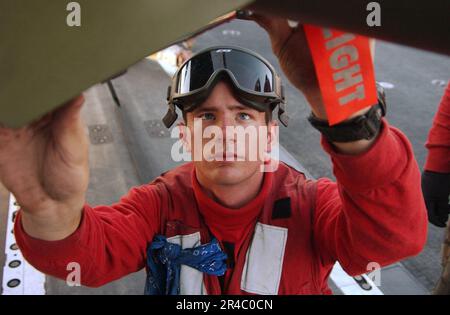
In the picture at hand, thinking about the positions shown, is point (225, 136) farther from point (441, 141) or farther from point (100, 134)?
point (100, 134)

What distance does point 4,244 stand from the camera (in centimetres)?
278

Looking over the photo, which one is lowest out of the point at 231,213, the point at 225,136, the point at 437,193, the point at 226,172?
the point at 437,193

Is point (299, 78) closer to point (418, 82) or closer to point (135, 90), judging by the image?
point (135, 90)

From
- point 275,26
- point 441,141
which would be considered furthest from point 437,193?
point 275,26

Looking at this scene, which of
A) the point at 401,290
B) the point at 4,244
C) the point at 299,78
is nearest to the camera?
the point at 299,78

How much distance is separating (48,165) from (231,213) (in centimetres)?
56

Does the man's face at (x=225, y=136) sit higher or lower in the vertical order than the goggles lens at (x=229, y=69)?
lower

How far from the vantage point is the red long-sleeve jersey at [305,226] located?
85 cm

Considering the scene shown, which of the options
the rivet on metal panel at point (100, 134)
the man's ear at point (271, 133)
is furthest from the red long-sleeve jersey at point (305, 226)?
the rivet on metal panel at point (100, 134)

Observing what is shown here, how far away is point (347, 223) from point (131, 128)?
11.1 ft

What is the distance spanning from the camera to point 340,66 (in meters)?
0.65

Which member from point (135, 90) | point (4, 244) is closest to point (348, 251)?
point (4, 244)

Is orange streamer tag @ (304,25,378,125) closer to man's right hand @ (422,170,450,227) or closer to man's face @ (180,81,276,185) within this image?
man's face @ (180,81,276,185)

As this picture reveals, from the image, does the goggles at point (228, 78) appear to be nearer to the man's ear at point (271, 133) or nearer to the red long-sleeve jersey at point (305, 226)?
the man's ear at point (271, 133)
